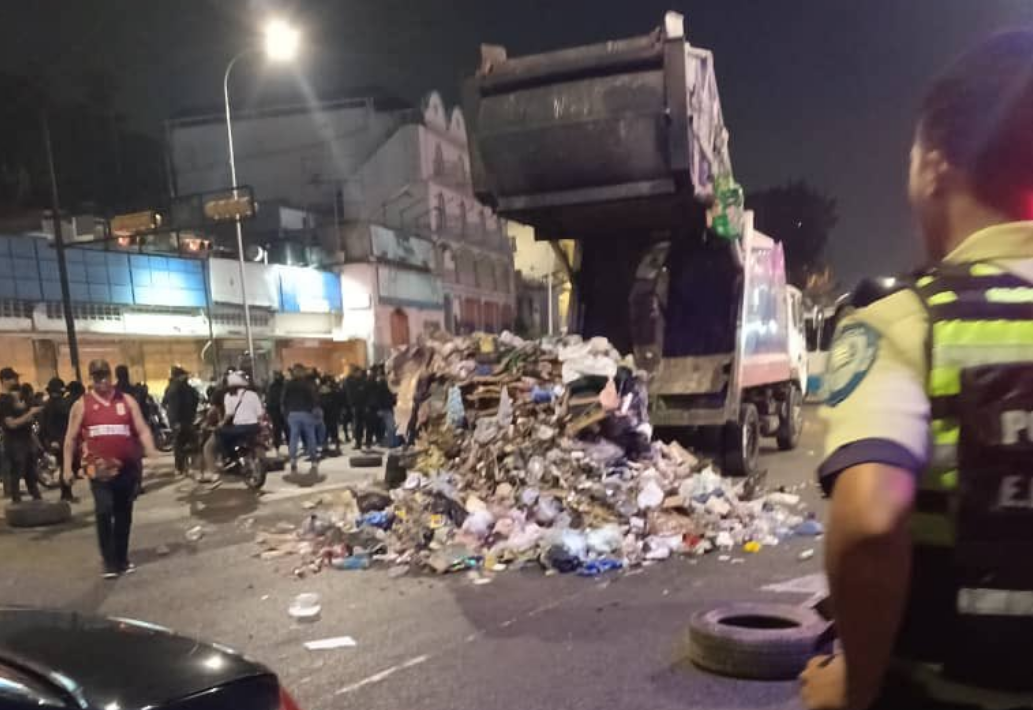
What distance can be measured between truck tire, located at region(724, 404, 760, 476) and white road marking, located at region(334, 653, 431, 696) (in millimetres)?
6470

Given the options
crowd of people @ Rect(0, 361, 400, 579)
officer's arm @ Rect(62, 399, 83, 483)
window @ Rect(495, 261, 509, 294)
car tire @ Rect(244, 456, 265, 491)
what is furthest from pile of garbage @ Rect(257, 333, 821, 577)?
window @ Rect(495, 261, 509, 294)

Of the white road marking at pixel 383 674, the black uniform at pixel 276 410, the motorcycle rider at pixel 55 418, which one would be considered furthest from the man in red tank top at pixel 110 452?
the black uniform at pixel 276 410

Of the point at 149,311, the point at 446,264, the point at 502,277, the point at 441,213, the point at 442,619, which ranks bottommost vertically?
the point at 442,619

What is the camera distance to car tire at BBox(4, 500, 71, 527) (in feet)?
36.0

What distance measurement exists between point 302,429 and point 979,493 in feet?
46.4

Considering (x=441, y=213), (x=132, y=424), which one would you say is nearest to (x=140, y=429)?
(x=132, y=424)

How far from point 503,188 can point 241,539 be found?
468 centimetres

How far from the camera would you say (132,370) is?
76.1 feet

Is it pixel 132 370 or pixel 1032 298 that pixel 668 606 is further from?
pixel 132 370

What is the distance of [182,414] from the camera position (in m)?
→ 15.0

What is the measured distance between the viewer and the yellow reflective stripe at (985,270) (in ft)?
4.58

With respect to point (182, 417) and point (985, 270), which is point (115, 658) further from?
point (182, 417)

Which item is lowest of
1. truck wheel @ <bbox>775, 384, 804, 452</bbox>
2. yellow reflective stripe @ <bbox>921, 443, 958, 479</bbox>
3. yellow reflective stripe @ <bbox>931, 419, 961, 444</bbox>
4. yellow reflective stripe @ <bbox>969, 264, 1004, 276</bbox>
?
truck wheel @ <bbox>775, 384, 804, 452</bbox>

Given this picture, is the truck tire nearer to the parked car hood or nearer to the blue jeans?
the blue jeans
